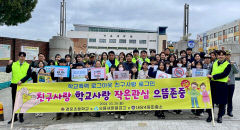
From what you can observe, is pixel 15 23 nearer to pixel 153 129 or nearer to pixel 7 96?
pixel 7 96

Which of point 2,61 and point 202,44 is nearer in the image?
point 2,61

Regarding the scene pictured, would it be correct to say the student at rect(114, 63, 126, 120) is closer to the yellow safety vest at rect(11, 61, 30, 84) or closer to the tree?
the yellow safety vest at rect(11, 61, 30, 84)

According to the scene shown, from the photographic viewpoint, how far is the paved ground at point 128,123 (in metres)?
4.44

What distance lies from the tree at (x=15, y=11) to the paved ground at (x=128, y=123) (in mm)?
8960

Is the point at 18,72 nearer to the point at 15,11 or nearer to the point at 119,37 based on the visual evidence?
the point at 15,11

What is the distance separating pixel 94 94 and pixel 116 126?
3.46 ft

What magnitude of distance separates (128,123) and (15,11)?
39.4 ft

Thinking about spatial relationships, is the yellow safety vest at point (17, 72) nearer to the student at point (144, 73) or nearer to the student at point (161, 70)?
the student at point (144, 73)

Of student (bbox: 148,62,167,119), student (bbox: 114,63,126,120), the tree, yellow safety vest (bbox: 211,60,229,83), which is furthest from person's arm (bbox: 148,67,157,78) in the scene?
the tree

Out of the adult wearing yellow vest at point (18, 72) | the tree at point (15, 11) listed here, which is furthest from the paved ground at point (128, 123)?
the tree at point (15, 11)

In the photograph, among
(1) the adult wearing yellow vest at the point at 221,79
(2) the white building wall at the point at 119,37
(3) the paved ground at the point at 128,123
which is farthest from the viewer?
(2) the white building wall at the point at 119,37

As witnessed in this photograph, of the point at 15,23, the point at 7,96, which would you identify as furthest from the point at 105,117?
the point at 15,23

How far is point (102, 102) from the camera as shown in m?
4.86

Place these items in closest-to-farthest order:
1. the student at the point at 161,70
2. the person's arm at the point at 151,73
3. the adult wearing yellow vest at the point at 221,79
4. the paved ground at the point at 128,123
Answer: the paved ground at the point at 128,123 < the adult wearing yellow vest at the point at 221,79 < the student at the point at 161,70 < the person's arm at the point at 151,73
